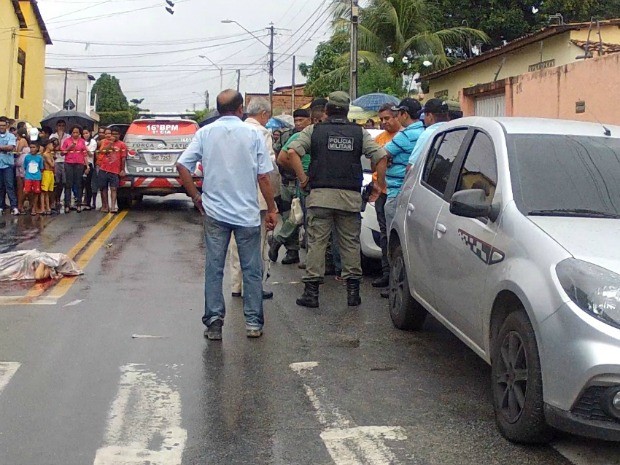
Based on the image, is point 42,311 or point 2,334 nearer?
point 2,334

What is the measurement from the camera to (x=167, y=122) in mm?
18766

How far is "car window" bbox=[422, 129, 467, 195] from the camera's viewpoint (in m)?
6.68

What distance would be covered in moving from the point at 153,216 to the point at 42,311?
9.46 meters

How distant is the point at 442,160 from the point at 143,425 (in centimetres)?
309

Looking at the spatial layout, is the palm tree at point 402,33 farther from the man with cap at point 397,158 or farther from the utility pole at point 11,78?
the man with cap at point 397,158

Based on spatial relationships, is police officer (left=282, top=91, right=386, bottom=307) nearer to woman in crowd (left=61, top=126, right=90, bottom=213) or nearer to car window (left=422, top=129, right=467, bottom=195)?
car window (left=422, top=129, right=467, bottom=195)

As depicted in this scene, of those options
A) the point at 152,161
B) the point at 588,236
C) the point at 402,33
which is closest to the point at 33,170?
the point at 152,161

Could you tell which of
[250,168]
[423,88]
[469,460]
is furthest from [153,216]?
[423,88]

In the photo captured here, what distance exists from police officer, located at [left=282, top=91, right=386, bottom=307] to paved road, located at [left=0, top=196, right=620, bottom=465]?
1.82ft

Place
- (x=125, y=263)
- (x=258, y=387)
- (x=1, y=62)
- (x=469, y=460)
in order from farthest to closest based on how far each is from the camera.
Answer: (x=1, y=62) < (x=125, y=263) < (x=258, y=387) < (x=469, y=460)

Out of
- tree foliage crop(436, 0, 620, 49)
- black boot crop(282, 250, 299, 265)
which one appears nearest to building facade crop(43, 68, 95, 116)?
tree foliage crop(436, 0, 620, 49)

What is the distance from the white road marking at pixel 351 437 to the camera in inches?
182

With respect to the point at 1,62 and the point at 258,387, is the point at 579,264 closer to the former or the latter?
the point at 258,387

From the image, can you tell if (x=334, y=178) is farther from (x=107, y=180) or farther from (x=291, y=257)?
(x=107, y=180)
